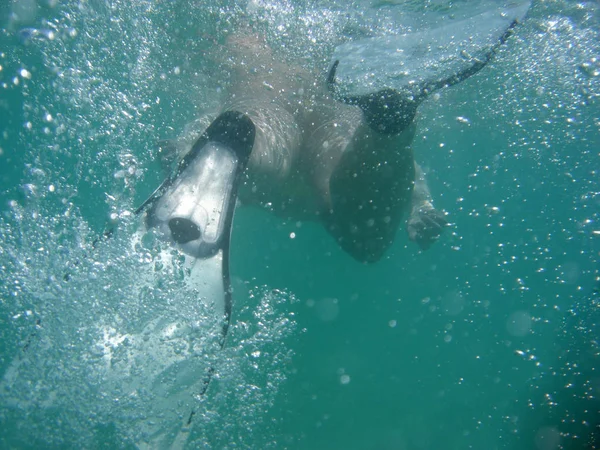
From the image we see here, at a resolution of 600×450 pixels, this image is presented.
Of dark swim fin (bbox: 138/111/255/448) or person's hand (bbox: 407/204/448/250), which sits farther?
person's hand (bbox: 407/204/448/250)

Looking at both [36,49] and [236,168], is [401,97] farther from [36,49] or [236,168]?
[36,49]

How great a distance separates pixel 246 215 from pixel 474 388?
144 ft

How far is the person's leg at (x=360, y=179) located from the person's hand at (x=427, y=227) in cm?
43

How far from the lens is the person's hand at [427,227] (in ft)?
20.3

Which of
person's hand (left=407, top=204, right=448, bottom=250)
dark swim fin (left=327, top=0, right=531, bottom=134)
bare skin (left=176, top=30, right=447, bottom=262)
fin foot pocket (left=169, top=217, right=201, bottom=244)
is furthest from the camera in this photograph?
person's hand (left=407, top=204, right=448, bottom=250)

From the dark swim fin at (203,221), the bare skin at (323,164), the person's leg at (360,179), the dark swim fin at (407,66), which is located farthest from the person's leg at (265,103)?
the dark swim fin at (407,66)

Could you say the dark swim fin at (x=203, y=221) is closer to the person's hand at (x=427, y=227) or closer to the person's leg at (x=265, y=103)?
the person's leg at (x=265, y=103)

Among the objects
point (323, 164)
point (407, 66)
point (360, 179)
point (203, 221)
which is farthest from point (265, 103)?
point (203, 221)

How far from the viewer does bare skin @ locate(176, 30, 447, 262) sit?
203 inches

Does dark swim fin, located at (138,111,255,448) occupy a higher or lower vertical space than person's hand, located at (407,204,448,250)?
lower

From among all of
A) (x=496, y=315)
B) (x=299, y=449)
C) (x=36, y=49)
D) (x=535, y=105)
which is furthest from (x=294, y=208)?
(x=496, y=315)

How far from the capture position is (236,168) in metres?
4.00

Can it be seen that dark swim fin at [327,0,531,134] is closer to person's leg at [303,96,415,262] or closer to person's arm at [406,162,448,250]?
person's leg at [303,96,415,262]

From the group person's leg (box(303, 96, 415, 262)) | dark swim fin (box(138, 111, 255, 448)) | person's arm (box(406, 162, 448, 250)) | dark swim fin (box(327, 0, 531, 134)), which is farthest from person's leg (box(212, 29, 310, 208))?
person's arm (box(406, 162, 448, 250))
